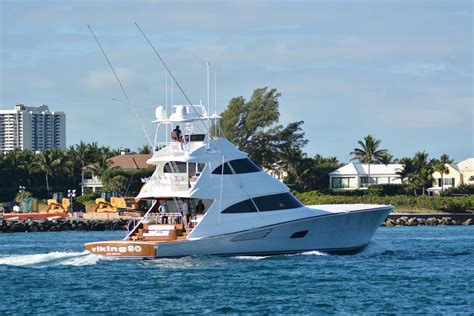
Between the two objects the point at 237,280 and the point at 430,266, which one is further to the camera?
the point at 430,266

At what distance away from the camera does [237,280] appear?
32.3 meters

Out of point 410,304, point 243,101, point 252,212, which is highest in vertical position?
point 243,101

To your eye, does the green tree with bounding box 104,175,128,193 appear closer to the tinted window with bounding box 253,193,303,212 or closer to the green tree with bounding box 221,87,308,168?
the green tree with bounding box 221,87,308,168

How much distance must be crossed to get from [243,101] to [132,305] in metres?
75.8

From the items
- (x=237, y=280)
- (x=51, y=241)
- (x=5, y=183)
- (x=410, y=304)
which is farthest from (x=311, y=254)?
(x=5, y=183)

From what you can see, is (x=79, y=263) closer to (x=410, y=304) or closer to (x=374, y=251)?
(x=374, y=251)

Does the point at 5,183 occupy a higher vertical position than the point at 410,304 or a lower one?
higher

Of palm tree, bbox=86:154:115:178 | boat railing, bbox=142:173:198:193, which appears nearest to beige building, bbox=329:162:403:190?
palm tree, bbox=86:154:115:178

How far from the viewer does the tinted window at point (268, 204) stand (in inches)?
1496

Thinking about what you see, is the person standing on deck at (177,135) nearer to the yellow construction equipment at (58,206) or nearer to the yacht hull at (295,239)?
the yacht hull at (295,239)

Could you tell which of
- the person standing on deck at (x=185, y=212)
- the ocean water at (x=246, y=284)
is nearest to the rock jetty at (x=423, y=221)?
the ocean water at (x=246, y=284)

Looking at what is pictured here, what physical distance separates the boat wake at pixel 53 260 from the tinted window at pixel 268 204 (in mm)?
5132

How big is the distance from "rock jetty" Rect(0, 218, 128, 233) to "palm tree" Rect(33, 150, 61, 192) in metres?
32.6

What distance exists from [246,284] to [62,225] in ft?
154
